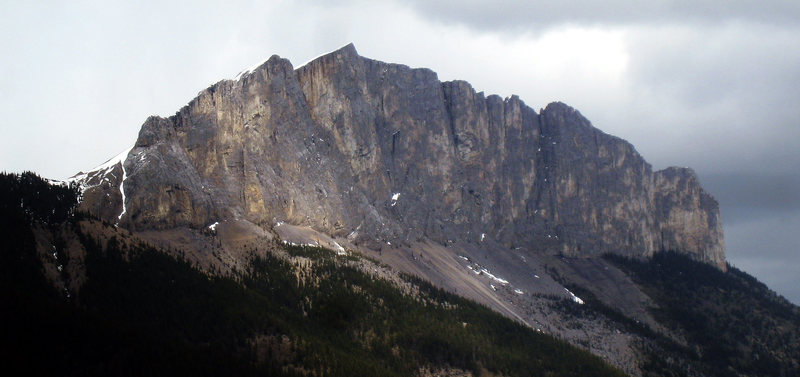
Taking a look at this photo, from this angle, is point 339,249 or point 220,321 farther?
point 339,249

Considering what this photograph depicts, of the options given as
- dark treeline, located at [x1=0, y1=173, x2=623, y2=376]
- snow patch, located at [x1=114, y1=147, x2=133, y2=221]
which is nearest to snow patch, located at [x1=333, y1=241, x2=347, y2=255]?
dark treeline, located at [x1=0, y1=173, x2=623, y2=376]

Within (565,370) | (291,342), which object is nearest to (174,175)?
(291,342)

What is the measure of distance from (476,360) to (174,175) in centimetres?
7141

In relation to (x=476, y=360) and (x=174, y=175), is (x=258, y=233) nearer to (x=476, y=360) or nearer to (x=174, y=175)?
(x=174, y=175)

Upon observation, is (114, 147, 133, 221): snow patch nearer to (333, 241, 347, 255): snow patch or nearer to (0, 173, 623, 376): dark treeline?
(0, 173, 623, 376): dark treeline

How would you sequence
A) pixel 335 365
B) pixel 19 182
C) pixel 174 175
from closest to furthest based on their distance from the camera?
pixel 335 365
pixel 19 182
pixel 174 175

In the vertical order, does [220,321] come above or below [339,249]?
below

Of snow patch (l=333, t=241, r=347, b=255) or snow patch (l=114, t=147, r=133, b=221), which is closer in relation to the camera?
snow patch (l=114, t=147, r=133, b=221)

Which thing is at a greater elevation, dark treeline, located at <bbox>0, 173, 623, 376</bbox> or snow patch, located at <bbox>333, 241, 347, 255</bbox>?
snow patch, located at <bbox>333, 241, 347, 255</bbox>

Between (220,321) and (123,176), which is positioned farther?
(123,176)

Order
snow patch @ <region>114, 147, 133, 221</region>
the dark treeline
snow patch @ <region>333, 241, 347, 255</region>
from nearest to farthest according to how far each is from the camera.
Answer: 1. the dark treeline
2. snow patch @ <region>114, 147, 133, 221</region>
3. snow patch @ <region>333, 241, 347, 255</region>

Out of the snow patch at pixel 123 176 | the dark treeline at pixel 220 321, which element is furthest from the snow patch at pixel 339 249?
the snow patch at pixel 123 176

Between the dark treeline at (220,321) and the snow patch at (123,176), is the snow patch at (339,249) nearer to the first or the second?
the dark treeline at (220,321)

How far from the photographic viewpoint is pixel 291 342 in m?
124
